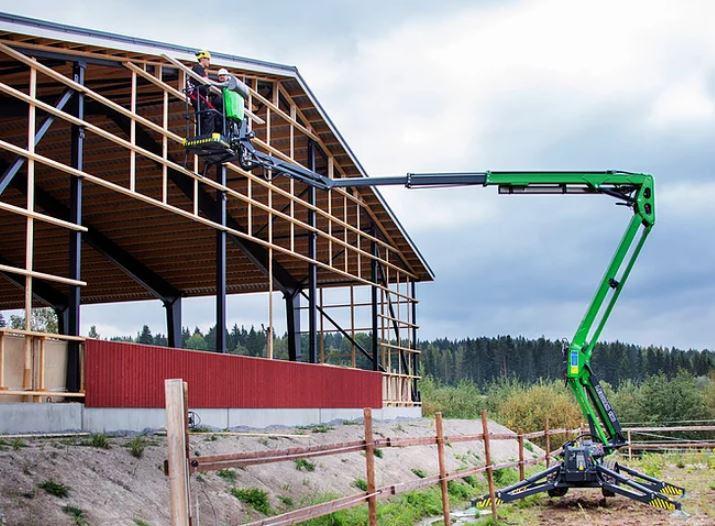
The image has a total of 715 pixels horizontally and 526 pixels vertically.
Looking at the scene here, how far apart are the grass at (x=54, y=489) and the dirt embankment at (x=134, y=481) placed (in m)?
0.01

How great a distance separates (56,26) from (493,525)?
11.2 metres

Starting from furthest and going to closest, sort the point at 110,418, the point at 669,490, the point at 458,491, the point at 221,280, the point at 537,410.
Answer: the point at 537,410
the point at 221,280
the point at 458,491
the point at 110,418
the point at 669,490

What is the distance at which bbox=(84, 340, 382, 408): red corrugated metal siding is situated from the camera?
1608 cm

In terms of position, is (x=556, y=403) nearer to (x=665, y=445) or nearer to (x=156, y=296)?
(x=665, y=445)

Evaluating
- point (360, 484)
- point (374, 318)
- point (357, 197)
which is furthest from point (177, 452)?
point (374, 318)

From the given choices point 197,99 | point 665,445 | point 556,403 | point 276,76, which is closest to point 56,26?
point 197,99

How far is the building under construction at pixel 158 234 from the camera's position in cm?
1570

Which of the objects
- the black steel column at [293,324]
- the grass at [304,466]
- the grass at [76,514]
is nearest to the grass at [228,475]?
the grass at [304,466]

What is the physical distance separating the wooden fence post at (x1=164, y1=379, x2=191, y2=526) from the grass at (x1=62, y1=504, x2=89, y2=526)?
393 cm

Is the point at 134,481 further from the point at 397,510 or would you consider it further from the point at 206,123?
the point at 206,123

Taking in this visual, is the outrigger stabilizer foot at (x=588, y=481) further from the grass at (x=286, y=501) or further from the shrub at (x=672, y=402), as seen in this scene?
the shrub at (x=672, y=402)

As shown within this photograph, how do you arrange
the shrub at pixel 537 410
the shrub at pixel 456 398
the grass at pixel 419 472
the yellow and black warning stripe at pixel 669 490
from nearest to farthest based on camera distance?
the yellow and black warning stripe at pixel 669 490 < the grass at pixel 419 472 < the shrub at pixel 537 410 < the shrub at pixel 456 398

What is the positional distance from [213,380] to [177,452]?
1258 cm

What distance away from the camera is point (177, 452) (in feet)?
22.9
